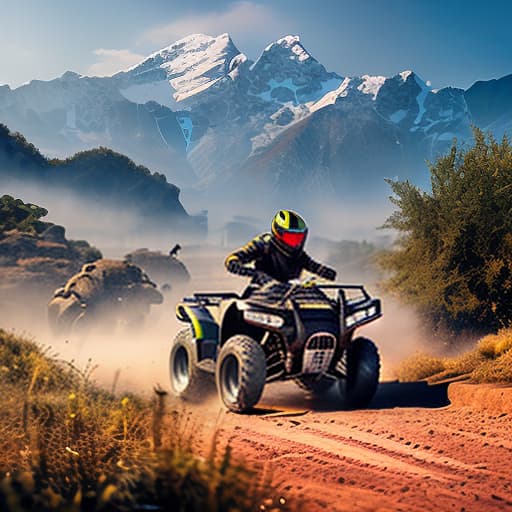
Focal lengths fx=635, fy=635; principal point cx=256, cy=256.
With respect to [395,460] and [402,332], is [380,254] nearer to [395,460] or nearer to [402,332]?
[402,332]

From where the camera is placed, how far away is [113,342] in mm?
22688

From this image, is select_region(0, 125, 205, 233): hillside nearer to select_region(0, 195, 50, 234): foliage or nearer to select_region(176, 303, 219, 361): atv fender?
select_region(0, 195, 50, 234): foliage

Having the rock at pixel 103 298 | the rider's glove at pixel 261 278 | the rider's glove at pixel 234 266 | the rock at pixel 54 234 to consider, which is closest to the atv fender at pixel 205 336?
the rider's glove at pixel 234 266

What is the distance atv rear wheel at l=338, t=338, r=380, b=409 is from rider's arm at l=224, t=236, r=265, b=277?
2019mm

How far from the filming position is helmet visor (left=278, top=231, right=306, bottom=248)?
1023 cm

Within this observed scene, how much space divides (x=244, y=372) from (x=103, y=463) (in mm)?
3614

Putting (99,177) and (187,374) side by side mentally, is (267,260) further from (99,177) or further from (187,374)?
(99,177)

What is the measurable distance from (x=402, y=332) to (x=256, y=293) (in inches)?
378

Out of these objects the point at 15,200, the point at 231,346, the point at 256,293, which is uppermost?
the point at 15,200

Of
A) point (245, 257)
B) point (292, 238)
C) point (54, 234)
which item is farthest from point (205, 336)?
point (54, 234)

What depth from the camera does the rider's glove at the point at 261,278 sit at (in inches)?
387

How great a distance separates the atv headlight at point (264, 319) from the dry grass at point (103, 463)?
1.93 meters

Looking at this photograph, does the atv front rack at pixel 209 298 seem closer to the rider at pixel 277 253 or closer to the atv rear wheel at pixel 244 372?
the rider at pixel 277 253

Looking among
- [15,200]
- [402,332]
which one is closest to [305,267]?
[402,332]
